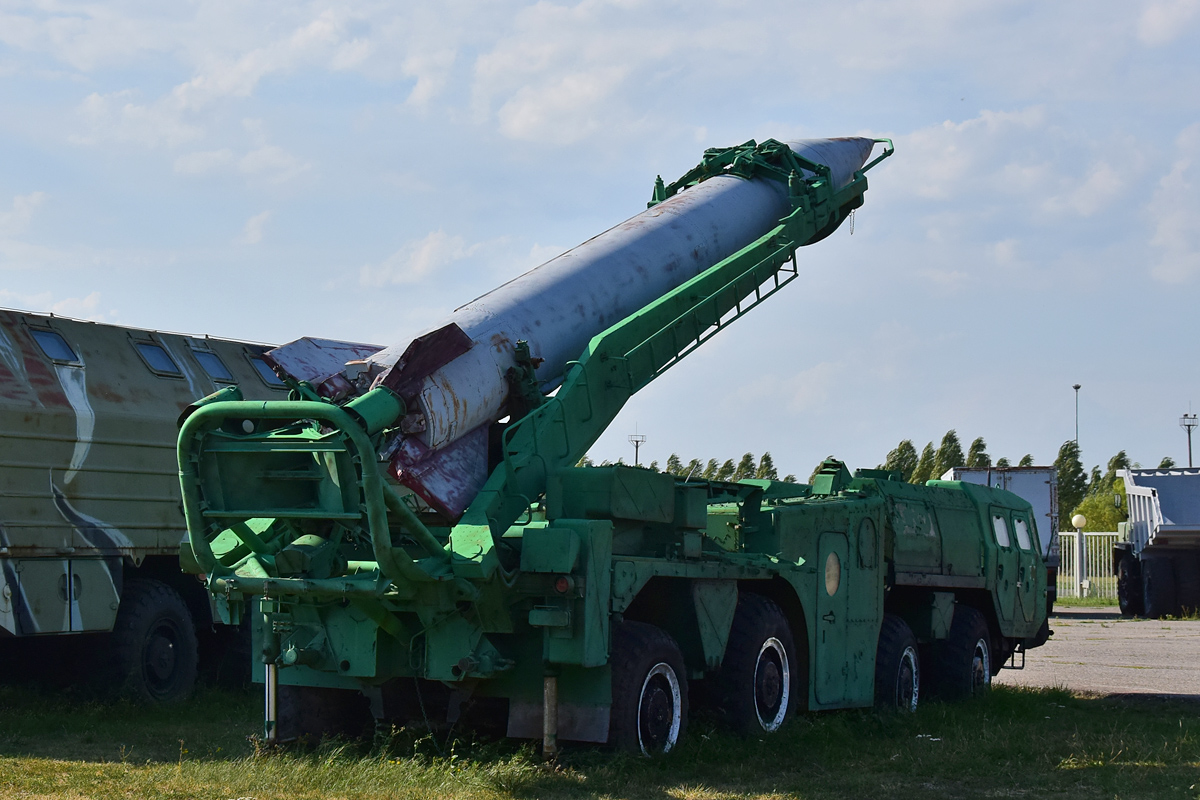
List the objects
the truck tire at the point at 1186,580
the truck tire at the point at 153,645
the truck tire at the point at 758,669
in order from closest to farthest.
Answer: the truck tire at the point at 758,669
the truck tire at the point at 153,645
the truck tire at the point at 1186,580

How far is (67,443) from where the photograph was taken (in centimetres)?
1166

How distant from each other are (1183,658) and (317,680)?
12.9 m

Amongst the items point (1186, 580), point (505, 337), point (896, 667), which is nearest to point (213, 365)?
point (505, 337)

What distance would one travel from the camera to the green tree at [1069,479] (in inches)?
1788

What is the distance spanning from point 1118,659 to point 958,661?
235 inches

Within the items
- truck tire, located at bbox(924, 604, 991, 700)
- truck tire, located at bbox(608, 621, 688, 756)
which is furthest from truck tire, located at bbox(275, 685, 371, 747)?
truck tire, located at bbox(924, 604, 991, 700)

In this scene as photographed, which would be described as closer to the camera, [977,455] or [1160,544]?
[1160,544]

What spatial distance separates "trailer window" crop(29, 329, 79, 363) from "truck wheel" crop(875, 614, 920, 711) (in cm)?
728

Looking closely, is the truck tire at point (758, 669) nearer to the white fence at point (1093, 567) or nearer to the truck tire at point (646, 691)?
the truck tire at point (646, 691)

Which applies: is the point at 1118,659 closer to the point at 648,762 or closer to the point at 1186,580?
the point at 1186,580

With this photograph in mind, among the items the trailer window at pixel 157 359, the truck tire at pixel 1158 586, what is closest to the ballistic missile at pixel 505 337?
the trailer window at pixel 157 359

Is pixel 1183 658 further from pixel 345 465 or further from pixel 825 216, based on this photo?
pixel 345 465

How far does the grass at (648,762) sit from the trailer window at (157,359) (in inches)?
123

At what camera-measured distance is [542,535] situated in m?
8.17
